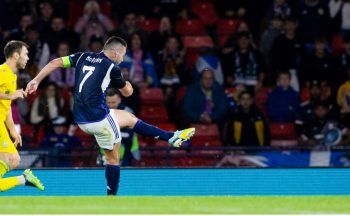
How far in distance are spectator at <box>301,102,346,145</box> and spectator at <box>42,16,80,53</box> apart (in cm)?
396

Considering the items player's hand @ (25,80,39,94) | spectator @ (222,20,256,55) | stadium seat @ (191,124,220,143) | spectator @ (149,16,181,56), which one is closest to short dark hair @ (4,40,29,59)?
player's hand @ (25,80,39,94)

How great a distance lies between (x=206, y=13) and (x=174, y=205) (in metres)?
9.72

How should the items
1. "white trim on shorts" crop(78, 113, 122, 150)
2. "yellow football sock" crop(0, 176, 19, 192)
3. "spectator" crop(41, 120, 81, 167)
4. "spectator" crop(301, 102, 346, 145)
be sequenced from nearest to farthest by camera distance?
"yellow football sock" crop(0, 176, 19, 192) → "white trim on shorts" crop(78, 113, 122, 150) → "spectator" crop(41, 120, 81, 167) → "spectator" crop(301, 102, 346, 145)

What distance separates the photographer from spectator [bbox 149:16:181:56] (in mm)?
20578

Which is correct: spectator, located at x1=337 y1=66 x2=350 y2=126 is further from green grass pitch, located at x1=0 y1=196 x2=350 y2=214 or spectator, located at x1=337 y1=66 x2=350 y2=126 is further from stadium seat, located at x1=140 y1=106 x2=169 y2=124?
green grass pitch, located at x1=0 y1=196 x2=350 y2=214

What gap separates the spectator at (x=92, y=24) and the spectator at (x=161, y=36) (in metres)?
0.84

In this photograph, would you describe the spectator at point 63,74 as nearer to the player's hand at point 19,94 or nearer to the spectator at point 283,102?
the spectator at point 283,102

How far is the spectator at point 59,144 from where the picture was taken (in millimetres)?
17391

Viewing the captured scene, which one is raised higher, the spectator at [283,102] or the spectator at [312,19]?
the spectator at [312,19]

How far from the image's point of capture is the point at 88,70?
1424cm

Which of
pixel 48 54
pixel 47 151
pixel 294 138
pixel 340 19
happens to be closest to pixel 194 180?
pixel 47 151

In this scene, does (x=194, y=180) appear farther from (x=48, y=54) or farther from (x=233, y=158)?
(x=48, y=54)

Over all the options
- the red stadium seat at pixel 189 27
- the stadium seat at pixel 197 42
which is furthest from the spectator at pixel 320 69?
the red stadium seat at pixel 189 27

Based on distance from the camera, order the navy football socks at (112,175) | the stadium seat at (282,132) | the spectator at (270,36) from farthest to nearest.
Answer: the spectator at (270,36), the stadium seat at (282,132), the navy football socks at (112,175)
